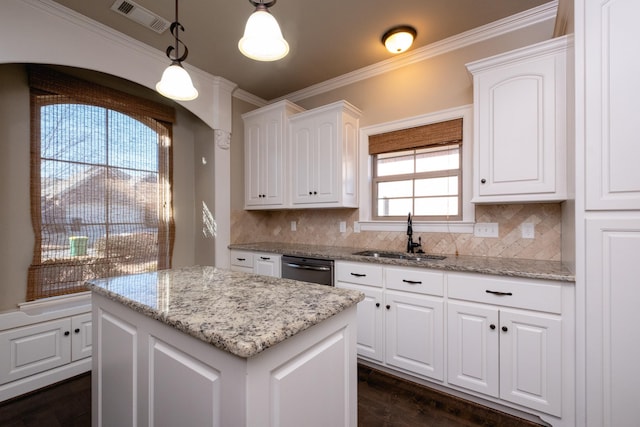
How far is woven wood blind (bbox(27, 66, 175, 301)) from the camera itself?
2311mm

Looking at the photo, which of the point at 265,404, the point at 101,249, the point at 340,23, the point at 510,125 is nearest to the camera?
the point at 265,404

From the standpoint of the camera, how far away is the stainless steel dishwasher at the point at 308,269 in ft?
8.27

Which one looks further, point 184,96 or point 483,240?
point 483,240

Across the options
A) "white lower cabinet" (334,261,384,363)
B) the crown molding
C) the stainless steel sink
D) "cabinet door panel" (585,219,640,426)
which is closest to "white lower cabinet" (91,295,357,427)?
"white lower cabinet" (334,261,384,363)

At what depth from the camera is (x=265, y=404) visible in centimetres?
75

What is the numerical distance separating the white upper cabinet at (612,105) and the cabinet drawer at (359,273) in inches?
52.8

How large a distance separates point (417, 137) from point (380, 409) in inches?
87.9

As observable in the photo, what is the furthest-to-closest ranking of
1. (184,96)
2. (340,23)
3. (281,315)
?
(340,23) → (184,96) → (281,315)

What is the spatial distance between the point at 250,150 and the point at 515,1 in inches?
110

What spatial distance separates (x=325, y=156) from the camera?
9.59 feet

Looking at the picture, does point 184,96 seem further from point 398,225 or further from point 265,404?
point 398,225

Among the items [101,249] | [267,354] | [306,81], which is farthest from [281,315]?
[306,81]

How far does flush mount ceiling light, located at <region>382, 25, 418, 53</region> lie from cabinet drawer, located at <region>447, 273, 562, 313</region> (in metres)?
1.94

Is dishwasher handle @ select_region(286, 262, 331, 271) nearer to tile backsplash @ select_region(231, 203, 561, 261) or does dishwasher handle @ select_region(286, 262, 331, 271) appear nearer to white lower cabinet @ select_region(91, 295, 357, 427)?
tile backsplash @ select_region(231, 203, 561, 261)
